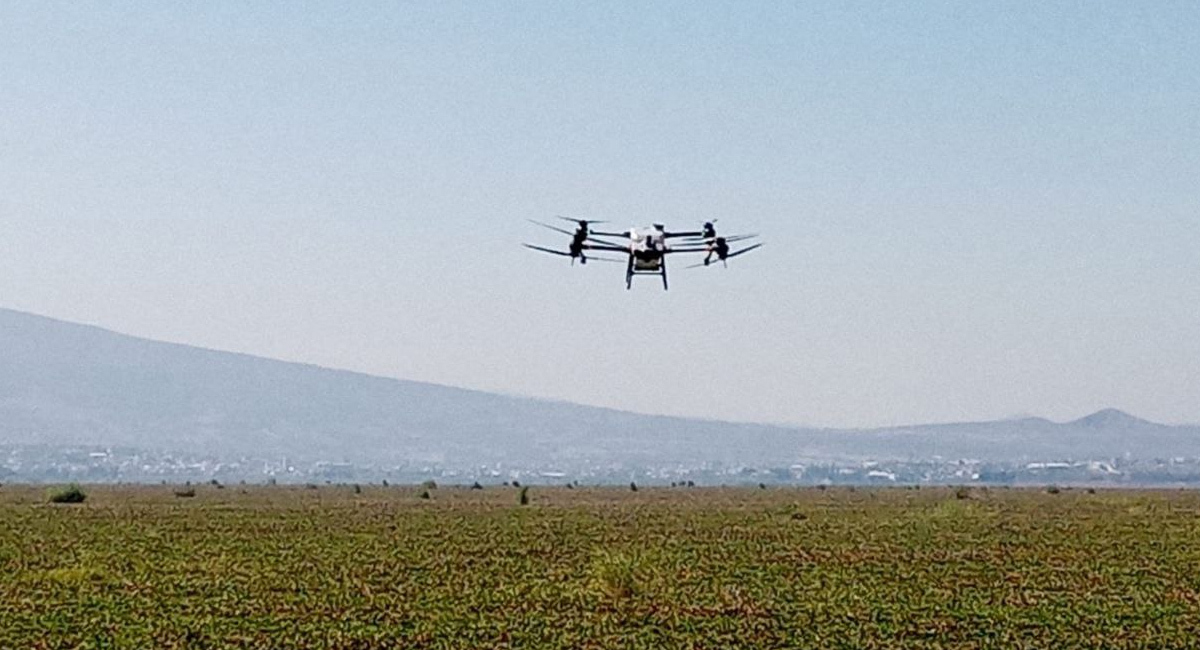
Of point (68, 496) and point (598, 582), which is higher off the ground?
point (68, 496)

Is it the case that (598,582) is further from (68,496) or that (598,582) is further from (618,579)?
(68,496)

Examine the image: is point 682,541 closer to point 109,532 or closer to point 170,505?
point 109,532

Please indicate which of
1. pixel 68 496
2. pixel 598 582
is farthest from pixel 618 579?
pixel 68 496

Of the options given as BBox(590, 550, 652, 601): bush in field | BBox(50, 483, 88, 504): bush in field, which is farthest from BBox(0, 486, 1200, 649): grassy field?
BBox(50, 483, 88, 504): bush in field

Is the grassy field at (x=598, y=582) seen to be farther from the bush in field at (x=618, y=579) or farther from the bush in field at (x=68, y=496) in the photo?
the bush in field at (x=68, y=496)

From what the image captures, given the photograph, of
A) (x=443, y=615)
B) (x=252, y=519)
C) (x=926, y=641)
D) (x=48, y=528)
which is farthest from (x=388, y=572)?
(x=252, y=519)

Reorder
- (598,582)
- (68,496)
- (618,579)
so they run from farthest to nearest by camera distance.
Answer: (68,496)
(598,582)
(618,579)

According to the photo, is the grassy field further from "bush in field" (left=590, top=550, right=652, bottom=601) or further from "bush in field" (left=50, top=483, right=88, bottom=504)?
"bush in field" (left=50, top=483, right=88, bottom=504)

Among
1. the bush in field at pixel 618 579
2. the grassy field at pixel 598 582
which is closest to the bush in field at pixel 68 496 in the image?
the grassy field at pixel 598 582

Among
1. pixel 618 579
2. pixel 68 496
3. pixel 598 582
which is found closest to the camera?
pixel 618 579
